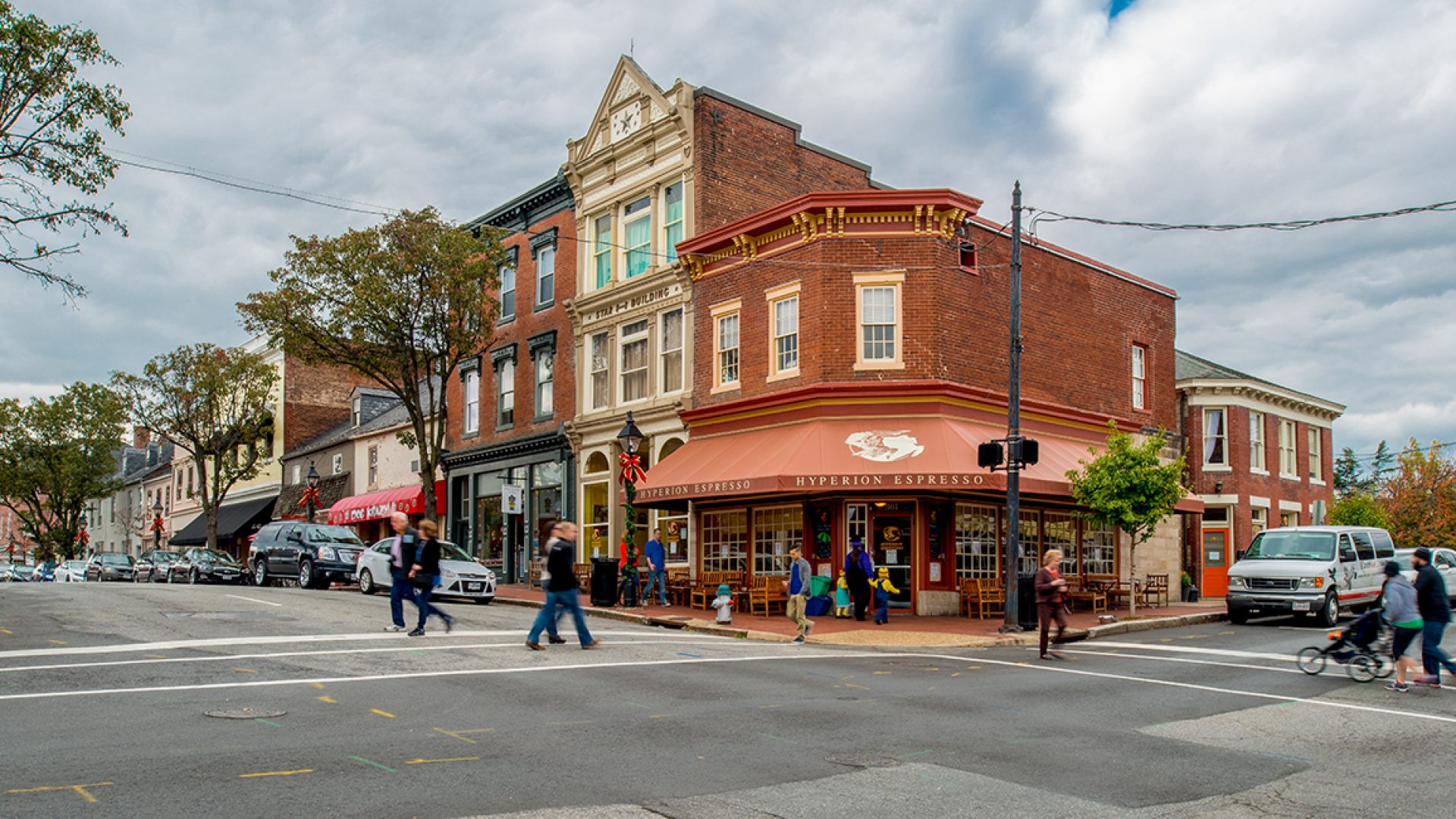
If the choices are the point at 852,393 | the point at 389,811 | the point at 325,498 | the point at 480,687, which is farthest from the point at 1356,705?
the point at 325,498

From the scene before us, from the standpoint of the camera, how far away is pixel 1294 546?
24.6 metres

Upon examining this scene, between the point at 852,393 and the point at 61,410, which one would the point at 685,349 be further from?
the point at 61,410

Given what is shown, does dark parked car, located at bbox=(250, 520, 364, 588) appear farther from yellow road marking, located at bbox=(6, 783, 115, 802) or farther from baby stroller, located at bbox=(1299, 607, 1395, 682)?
yellow road marking, located at bbox=(6, 783, 115, 802)

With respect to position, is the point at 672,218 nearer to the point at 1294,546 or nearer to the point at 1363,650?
the point at 1294,546

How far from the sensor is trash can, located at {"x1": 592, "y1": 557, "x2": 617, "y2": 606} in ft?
85.0

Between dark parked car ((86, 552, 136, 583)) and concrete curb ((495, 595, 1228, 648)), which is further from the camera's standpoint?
dark parked car ((86, 552, 136, 583))

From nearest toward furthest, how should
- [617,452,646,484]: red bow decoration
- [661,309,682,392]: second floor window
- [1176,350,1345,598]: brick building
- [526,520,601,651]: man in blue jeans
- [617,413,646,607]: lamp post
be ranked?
[526,520,601,651]: man in blue jeans < [617,413,646,607]: lamp post < [617,452,646,484]: red bow decoration < [661,309,682,392]: second floor window < [1176,350,1345,598]: brick building

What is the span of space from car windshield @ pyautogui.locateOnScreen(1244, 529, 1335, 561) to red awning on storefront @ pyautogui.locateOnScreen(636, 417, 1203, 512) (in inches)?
164

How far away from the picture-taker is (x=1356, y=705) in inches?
508

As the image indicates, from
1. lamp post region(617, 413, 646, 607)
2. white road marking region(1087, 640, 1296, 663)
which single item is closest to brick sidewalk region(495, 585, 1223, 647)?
lamp post region(617, 413, 646, 607)

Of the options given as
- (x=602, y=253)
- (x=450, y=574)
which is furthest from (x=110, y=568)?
(x=450, y=574)

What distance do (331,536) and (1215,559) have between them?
26.6m

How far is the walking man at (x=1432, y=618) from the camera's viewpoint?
13930 mm

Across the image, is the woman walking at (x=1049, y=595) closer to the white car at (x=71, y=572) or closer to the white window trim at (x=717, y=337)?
the white window trim at (x=717, y=337)
